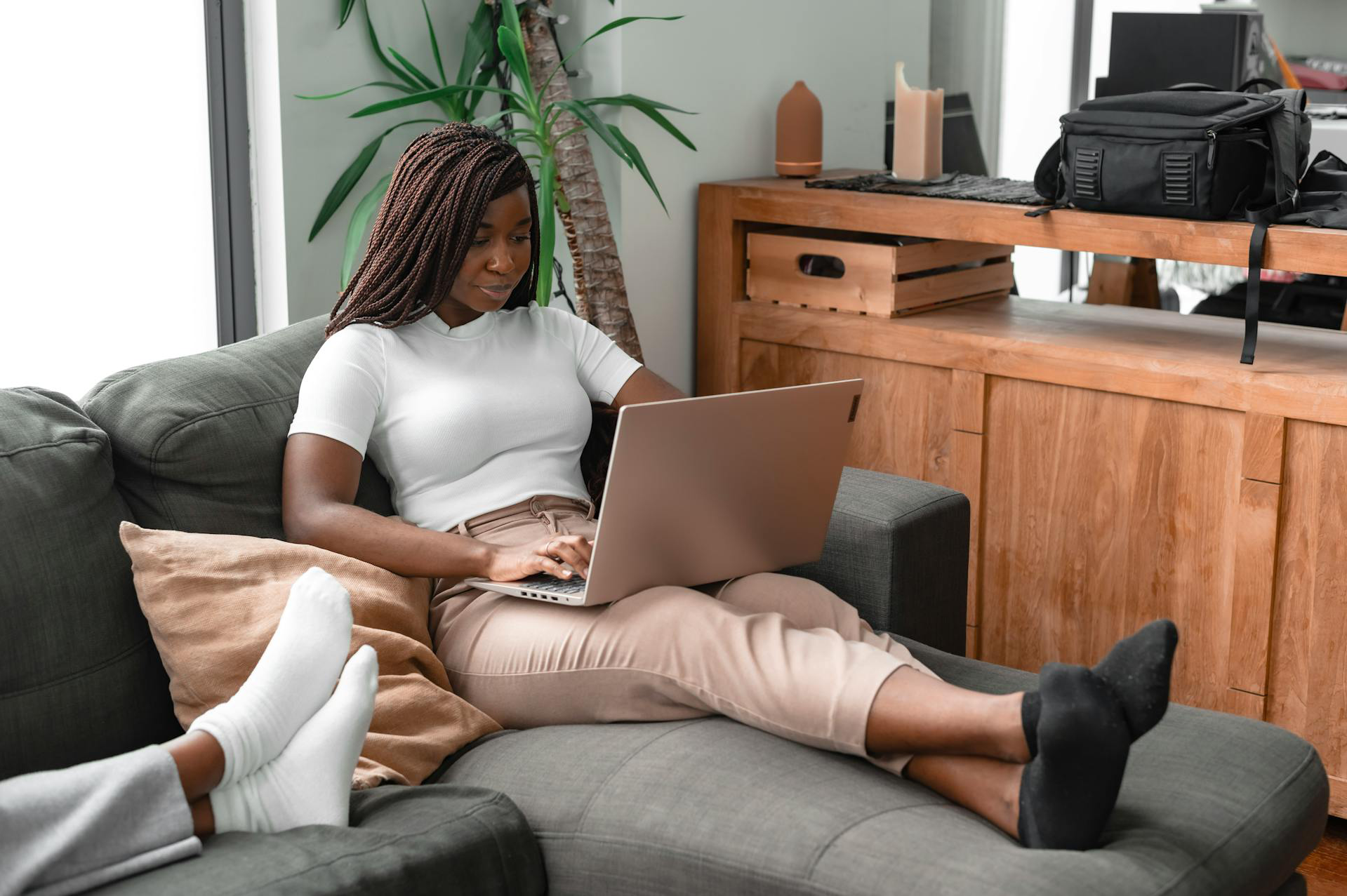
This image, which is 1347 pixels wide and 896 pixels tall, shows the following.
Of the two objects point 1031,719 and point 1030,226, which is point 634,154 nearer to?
point 1030,226

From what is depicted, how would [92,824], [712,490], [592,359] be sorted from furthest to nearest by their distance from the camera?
[592,359] < [712,490] < [92,824]

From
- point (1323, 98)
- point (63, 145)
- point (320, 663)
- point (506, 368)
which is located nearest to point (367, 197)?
point (63, 145)

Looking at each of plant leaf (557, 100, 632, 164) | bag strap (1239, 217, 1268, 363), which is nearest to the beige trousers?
bag strap (1239, 217, 1268, 363)

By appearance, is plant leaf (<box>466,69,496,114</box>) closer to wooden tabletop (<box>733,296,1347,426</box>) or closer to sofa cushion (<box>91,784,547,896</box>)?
wooden tabletop (<box>733,296,1347,426</box>)

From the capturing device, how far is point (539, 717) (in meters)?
1.71

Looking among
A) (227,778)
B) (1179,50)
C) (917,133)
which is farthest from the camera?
(1179,50)

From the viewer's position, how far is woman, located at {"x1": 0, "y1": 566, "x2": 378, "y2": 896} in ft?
4.17

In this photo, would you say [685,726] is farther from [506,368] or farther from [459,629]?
[506,368]

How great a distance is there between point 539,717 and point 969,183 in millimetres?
1665

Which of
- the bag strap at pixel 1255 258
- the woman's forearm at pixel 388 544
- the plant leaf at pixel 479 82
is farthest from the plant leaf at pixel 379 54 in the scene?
the bag strap at pixel 1255 258

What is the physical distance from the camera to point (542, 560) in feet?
5.67

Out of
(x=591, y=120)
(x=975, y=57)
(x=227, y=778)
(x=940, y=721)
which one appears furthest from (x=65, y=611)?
(x=975, y=57)

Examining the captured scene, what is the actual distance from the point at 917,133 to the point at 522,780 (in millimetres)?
1827

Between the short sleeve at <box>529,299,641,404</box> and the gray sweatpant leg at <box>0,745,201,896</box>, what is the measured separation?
97 cm
